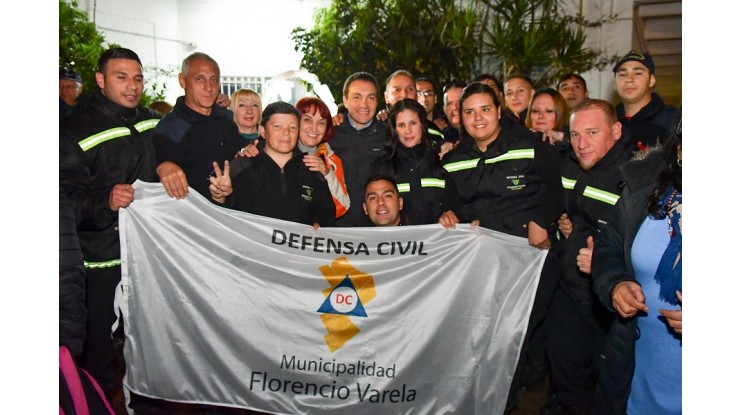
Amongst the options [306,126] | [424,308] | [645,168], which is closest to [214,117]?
[306,126]

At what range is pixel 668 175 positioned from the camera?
2.14m

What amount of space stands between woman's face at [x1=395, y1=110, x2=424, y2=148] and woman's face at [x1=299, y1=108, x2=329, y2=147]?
20.4 inches

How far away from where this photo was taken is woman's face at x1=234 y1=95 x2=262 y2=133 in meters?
5.01

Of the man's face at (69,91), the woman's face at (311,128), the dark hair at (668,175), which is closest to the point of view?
the dark hair at (668,175)

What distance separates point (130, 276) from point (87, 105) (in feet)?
3.34

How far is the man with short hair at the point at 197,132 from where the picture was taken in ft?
12.9

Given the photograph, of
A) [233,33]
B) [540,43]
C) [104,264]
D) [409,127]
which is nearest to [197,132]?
[104,264]

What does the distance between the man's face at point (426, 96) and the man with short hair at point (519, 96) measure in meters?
0.63

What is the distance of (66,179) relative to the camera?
3.42m

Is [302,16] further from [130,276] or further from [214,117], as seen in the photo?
[130,276]

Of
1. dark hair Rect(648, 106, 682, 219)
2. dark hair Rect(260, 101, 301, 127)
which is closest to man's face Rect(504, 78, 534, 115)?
dark hair Rect(260, 101, 301, 127)

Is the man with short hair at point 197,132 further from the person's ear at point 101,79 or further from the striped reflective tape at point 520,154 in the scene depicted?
the striped reflective tape at point 520,154

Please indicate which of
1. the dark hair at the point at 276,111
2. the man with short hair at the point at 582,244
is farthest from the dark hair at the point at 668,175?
the dark hair at the point at 276,111

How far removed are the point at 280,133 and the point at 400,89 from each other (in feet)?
5.39
